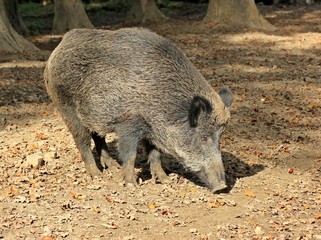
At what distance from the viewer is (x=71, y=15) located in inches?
666

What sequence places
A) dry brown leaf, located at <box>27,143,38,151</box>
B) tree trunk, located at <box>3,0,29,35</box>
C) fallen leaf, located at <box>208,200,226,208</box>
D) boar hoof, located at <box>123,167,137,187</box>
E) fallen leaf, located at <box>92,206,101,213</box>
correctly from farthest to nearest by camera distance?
tree trunk, located at <box>3,0,29,35</box>
dry brown leaf, located at <box>27,143,38,151</box>
boar hoof, located at <box>123,167,137,187</box>
fallen leaf, located at <box>208,200,226,208</box>
fallen leaf, located at <box>92,206,101,213</box>

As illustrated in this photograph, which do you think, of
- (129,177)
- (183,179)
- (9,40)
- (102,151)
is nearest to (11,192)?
(129,177)

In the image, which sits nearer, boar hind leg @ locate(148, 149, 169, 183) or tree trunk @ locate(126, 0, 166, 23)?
boar hind leg @ locate(148, 149, 169, 183)

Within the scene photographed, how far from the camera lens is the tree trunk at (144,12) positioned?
19.2 metres

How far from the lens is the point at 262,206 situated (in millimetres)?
6465

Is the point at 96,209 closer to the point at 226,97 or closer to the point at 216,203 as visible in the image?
the point at 216,203

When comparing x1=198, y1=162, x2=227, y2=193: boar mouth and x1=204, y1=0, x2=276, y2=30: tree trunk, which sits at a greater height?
x1=198, y1=162, x2=227, y2=193: boar mouth

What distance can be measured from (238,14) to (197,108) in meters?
10.5

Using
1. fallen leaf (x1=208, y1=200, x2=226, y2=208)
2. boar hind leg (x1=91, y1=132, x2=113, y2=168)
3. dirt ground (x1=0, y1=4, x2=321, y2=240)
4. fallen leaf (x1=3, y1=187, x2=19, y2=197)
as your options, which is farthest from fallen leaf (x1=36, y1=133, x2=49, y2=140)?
fallen leaf (x1=208, y1=200, x2=226, y2=208)

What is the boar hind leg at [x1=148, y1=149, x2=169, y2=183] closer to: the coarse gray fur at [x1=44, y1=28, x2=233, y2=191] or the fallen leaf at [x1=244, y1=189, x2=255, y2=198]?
the coarse gray fur at [x1=44, y1=28, x2=233, y2=191]

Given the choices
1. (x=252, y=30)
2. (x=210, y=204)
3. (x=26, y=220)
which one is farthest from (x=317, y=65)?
(x=26, y=220)

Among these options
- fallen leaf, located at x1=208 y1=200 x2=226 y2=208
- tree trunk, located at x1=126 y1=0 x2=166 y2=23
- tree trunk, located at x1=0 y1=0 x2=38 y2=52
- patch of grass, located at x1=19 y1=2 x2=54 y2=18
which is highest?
fallen leaf, located at x1=208 y1=200 x2=226 y2=208

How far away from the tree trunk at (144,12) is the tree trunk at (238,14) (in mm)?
2843

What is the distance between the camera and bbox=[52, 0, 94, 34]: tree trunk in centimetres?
1683
